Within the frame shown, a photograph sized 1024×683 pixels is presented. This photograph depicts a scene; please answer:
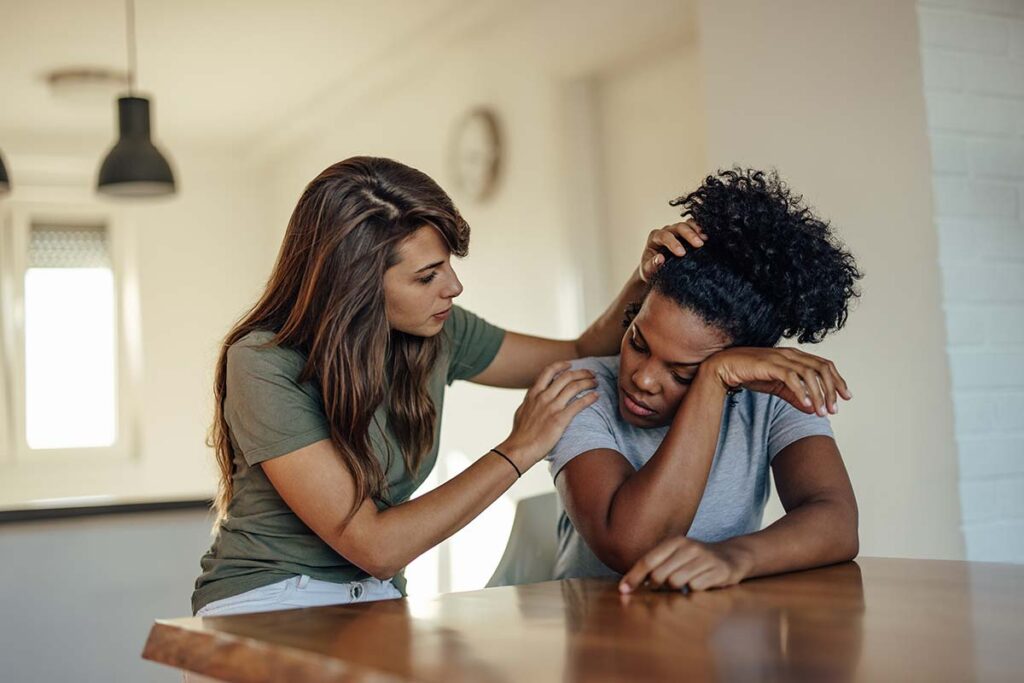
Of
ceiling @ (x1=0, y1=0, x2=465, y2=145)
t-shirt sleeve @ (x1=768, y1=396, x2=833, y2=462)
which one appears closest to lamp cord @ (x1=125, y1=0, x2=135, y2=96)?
ceiling @ (x1=0, y1=0, x2=465, y2=145)

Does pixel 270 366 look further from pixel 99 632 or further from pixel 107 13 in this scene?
pixel 107 13

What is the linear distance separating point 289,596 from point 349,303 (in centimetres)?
45

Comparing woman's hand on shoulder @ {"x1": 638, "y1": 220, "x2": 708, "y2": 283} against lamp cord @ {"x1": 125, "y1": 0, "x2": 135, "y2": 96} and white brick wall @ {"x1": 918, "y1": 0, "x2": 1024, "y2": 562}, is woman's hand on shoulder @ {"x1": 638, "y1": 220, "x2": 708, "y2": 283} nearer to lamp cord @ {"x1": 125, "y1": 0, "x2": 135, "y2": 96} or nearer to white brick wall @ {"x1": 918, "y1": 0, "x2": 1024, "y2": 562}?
white brick wall @ {"x1": 918, "y1": 0, "x2": 1024, "y2": 562}

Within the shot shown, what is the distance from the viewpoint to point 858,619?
3.70 feet

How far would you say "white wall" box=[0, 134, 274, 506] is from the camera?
6.82m

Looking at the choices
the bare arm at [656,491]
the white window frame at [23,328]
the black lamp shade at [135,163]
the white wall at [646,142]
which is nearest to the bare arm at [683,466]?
the bare arm at [656,491]

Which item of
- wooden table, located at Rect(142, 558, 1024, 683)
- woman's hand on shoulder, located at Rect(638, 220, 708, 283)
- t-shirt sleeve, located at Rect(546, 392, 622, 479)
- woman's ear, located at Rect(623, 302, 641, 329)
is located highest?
woman's hand on shoulder, located at Rect(638, 220, 708, 283)

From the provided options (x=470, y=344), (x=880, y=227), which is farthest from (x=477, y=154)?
(x=470, y=344)

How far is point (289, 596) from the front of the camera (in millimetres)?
1708

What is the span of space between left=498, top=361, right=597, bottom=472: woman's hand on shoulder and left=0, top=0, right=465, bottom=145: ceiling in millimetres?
3370

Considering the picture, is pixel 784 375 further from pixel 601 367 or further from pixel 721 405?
pixel 601 367

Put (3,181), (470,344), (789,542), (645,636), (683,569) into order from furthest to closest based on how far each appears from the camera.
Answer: (3,181) → (470,344) → (789,542) → (683,569) → (645,636)

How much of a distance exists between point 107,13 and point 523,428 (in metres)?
3.88

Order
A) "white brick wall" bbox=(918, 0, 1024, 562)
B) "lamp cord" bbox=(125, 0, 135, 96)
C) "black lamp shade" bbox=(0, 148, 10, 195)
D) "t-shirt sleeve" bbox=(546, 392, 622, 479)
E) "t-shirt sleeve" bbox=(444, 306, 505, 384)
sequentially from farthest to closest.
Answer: "lamp cord" bbox=(125, 0, 135, 96), "black lamp shade" bbox=(0, 148, 10, 195), "white brick wall" bbox=(918, 0, 1024, 562), "t-shirt sleeve" bbox=(444, 306, 505, 384), "t-shirt sleeve" bbox=(546, 392, 622, 479)
